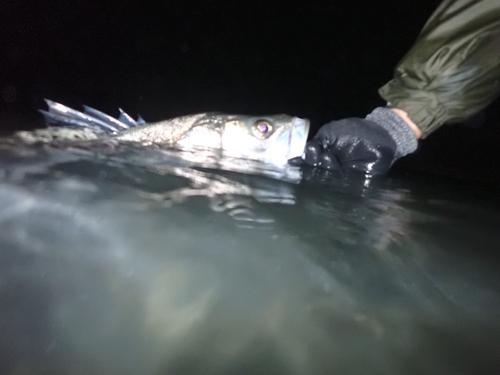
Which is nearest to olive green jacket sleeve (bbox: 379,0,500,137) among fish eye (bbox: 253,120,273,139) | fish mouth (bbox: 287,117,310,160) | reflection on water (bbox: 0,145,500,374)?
fish mouth (bbox: 287,117,310,160)

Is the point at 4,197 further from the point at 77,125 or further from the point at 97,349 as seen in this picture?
the point at 77,125

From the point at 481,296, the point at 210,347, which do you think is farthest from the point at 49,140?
the point at 481,296

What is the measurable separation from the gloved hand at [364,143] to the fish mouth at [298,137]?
0.08m

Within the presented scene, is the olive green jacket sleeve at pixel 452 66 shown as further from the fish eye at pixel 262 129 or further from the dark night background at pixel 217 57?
the dark night background at pixel 217 57

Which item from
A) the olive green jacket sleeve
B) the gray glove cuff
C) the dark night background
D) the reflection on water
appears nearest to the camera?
the reflection on water

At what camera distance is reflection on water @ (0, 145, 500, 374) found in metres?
0.41

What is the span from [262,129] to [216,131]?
11.9 inches

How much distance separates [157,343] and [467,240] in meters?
0.88


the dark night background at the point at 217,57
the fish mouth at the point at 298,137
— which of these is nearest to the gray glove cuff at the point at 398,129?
the fish mouth at the point at 298,137

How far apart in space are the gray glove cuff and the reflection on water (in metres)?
0.78

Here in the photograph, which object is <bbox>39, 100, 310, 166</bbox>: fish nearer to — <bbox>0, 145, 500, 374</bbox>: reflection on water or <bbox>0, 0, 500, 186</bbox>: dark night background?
<bbox>0, 145, 500, 374</bbox>: reflection on water

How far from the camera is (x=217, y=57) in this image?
513 cm

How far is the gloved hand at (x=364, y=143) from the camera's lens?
1.59 metres

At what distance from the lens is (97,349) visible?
1.31ft
